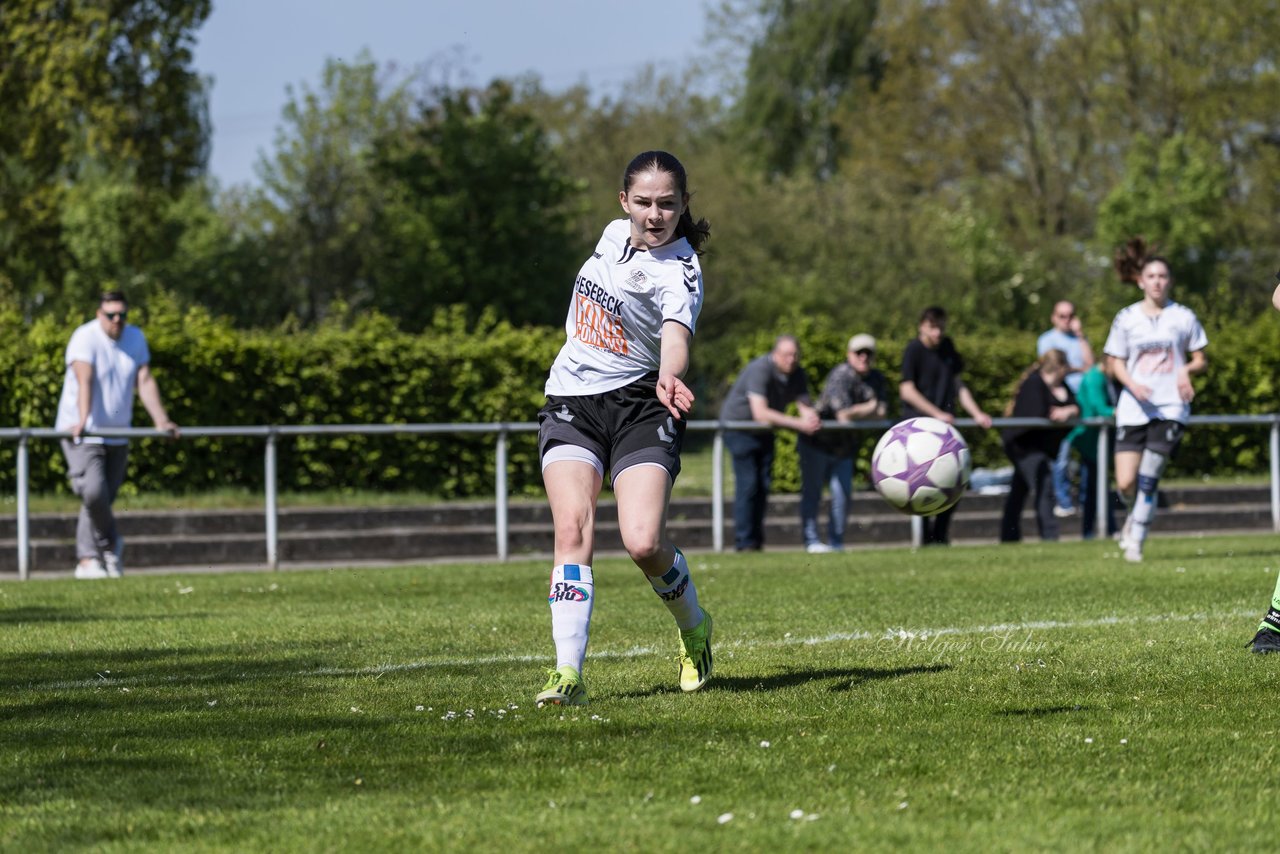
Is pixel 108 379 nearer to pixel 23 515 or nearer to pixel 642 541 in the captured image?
pixel 23 515

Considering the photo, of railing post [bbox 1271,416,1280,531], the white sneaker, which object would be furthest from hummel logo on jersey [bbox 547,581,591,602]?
railing post [bbox 1271,416,1280,531]

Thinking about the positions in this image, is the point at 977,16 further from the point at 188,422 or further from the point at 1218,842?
the point at 1218,842

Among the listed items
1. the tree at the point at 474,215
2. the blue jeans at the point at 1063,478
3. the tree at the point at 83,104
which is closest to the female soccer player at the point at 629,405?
the blue jeans at the point at 1063,478

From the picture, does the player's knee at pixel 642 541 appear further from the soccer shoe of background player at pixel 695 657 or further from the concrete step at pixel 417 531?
the concrete step at pixel 417 531

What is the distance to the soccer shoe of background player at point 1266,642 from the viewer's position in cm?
723

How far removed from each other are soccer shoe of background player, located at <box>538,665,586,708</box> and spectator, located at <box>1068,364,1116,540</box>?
11910 mm

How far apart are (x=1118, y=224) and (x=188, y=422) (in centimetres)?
2752

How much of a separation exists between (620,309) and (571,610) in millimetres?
1125

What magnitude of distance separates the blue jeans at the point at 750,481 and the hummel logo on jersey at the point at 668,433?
989 cm

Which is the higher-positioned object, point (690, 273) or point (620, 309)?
point (690, 273)

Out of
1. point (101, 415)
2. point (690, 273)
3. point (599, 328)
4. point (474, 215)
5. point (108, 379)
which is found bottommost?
point (101, 415)

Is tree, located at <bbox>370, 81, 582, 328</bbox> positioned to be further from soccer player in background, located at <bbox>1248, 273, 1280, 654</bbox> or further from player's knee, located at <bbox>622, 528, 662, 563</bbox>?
player's knee, located at <bbox>622, 528, 662, 563</bbox>

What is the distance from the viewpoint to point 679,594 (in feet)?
21.7

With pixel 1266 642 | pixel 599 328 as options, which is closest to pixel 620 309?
pixel 599 328
